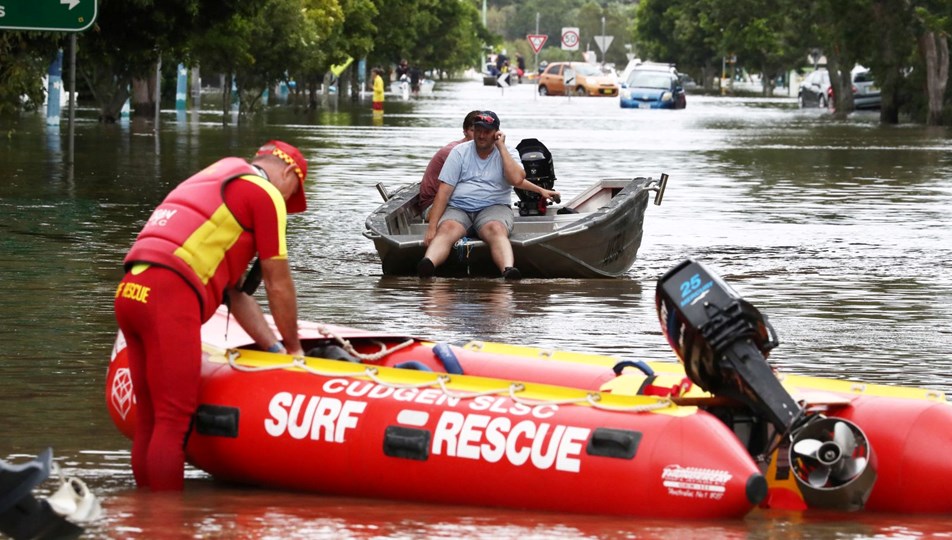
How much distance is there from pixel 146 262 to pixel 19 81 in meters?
14.2

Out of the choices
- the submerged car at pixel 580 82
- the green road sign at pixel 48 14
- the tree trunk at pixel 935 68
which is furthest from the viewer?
the submerged car at pixel 580 82

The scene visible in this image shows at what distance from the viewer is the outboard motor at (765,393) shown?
23.1 ft

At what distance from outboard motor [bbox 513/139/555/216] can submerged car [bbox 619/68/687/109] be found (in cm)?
4655

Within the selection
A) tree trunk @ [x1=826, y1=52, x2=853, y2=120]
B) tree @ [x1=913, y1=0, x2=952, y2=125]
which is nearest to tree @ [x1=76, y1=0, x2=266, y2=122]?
tree @ [x1=913, y1=0, x2=952, y2=125]

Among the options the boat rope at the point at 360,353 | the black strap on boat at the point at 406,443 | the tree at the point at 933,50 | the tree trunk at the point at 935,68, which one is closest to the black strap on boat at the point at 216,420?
the black strap on boat at the point at 406,443

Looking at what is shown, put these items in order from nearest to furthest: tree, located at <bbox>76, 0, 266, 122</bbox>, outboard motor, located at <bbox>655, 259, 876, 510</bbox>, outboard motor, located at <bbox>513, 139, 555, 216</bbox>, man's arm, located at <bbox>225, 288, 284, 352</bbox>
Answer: outboard motor, located at <bbox>655, 259, 876, 510</bbox>
man's arm, located at <bbox>225, 288, 284, 352</bbox>
outboard motor, located at <bbox>513, 139, 555, 216</bbox>
tree, located at <bbox>76, 0, 266, 122</bbox>

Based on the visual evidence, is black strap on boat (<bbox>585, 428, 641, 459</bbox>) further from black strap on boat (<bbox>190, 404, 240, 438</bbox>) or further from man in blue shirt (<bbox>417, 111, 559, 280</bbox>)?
man in blue shirt (<bbox>417, 111, 559, 280</bbox>)

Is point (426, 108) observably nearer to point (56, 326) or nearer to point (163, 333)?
point (56, 326)

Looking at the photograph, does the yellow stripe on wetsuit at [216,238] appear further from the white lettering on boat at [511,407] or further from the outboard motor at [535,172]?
the outboard motor at [535,172]

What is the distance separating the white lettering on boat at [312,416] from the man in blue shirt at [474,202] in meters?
7.00

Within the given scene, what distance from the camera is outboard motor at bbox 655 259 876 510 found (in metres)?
7.04

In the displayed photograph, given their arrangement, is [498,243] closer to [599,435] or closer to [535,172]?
[535,172]

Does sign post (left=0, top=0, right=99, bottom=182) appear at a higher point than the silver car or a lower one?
higher

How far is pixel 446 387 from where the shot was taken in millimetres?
7215
